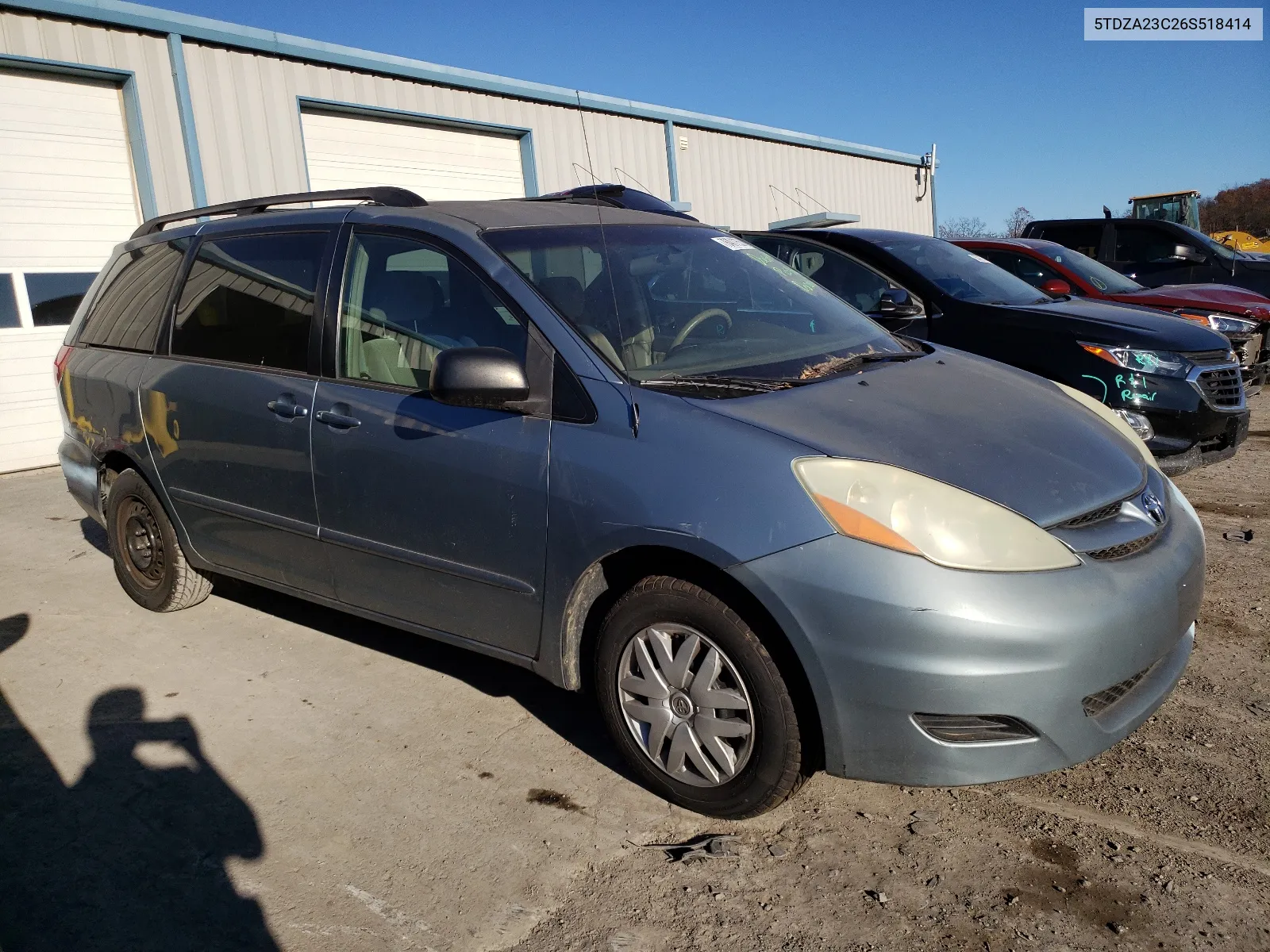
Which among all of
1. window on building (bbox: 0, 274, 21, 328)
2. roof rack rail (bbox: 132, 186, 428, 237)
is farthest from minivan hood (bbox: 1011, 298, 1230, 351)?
window on building (bbox: 0, 274, 21, 328)

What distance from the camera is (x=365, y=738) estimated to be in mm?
3496

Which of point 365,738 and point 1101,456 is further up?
point 1101,456

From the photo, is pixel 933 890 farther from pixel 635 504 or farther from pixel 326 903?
pixel 326 903

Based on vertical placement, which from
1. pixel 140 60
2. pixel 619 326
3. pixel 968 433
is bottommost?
pixel 968 433

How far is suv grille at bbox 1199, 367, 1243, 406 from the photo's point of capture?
5.62 metres

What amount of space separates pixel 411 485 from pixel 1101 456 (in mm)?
2180

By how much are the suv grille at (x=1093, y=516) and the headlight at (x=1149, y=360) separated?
3.28m

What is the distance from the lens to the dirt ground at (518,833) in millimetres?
2436

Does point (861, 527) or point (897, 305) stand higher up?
point (897, 305)

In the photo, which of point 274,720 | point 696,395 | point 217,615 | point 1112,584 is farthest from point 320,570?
point 1112,584

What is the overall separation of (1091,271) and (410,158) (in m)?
7.51

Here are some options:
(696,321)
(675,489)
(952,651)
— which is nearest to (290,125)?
(696,321)

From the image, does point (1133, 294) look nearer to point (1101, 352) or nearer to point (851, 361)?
point (1101, 352)

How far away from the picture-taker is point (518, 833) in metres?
2.88
